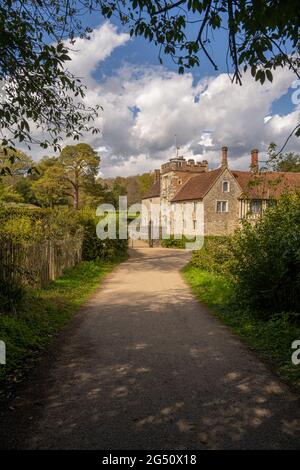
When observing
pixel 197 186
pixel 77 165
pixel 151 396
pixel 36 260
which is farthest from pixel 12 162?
pixel 197 186

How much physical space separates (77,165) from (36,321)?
85.8 feet

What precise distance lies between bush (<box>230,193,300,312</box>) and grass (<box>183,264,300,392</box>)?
409mm

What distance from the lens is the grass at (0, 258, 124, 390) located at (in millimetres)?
6201

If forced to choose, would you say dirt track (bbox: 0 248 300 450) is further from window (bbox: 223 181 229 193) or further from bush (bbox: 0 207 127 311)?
window (bbox: 223 181 229 193)

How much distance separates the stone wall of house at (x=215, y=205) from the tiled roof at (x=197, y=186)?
587mm

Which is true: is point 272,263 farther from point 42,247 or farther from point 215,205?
point 215,205

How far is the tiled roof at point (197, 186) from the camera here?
40.4 m

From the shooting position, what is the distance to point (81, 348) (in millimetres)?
7012

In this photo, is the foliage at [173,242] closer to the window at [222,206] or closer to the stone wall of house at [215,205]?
the stone wall of house at [215,205]

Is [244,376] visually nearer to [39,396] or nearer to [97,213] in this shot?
[39,396]

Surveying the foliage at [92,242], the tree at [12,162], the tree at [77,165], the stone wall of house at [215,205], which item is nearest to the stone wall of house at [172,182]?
the stone wall of house at [215,205]

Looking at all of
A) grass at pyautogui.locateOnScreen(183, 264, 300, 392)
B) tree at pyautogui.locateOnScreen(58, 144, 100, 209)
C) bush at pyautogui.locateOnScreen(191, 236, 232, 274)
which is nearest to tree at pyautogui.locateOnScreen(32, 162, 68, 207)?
tree at pyautogui.locateOnScreen(58, 144, 100, 209)

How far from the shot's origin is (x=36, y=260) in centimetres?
1231

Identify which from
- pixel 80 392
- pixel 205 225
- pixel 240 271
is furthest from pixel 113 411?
pixel 205 225
